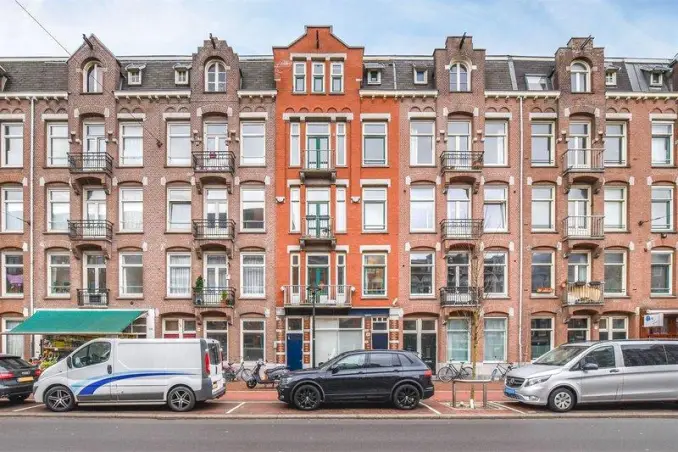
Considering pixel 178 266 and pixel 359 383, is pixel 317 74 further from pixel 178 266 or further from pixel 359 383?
pixel 359 383

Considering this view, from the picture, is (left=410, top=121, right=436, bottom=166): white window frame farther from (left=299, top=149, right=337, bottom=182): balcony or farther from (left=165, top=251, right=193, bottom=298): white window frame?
(left=165, top=251, right=193, bottom=298): white window frame

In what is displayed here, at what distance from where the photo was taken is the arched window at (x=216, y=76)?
23.6 m

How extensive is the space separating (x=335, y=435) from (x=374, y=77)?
58.9 ft

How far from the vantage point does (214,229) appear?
75.3 feet

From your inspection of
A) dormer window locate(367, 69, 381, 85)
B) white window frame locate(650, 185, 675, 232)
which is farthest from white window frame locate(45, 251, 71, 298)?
white window frame locate(650, 185, 675, 232)

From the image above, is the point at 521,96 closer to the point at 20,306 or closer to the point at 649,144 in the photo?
the point at 649,144

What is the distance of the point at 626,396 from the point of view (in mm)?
13688

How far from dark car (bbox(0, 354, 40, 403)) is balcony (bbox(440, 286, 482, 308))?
51.5 feet

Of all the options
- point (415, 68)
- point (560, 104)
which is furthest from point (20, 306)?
point (560, 104)

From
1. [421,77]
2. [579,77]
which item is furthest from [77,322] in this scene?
[579,77]

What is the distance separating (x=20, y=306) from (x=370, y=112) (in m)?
18.3

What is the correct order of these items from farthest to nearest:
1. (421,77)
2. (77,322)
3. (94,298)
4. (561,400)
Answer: (421,77) < (94,298) < (77,322) < (561,400)

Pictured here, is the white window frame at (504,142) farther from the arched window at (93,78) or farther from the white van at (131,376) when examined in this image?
the arched window at (93,78)

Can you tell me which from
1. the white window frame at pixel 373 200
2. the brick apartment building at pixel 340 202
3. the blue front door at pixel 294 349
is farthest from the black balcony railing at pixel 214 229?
the white window frame at pixel 373 200
